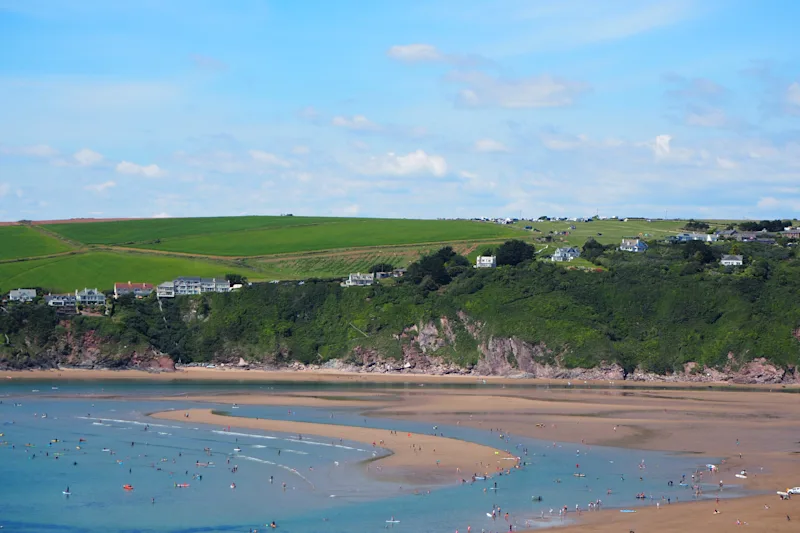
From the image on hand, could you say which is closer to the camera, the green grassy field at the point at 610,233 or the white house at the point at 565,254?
the white house at the point at 565,254

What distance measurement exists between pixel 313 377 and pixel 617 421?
47.0 m

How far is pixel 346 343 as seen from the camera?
122 m

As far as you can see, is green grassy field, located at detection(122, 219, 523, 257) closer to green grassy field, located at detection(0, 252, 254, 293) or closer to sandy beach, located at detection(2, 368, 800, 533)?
green grassy field, located at detection(0, 252, 254, 293)

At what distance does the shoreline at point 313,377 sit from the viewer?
105625 mm

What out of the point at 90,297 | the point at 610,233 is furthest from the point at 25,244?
the point at 610,233

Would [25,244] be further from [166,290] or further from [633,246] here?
[633,246]

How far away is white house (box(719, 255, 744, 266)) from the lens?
132 metres

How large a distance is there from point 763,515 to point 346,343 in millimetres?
78329

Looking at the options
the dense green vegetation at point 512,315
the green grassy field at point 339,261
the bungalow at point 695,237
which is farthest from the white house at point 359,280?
the bungalow at point 695,237

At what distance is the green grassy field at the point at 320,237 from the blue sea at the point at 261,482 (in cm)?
9617

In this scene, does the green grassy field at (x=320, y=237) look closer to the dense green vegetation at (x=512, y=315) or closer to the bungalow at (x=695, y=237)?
the bungalow at (x=695, y=237)

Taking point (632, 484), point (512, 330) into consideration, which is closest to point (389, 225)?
point (512, 330)

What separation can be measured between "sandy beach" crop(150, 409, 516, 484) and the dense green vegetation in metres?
42.7

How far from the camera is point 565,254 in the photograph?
147875 millimetres
